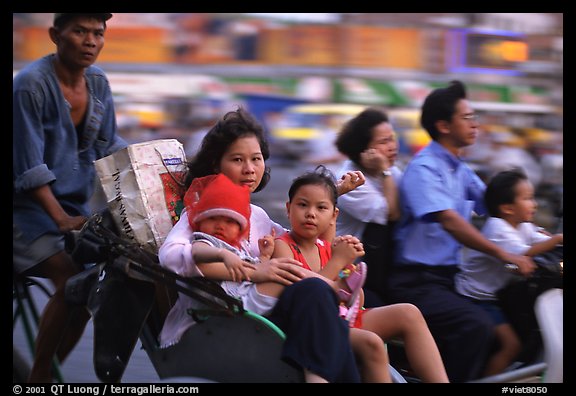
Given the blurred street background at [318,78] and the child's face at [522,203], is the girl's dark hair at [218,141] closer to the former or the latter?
the child's face at [522,203]

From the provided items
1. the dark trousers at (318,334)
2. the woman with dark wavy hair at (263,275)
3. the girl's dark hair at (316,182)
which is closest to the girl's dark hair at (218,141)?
the woman with dark wavy hair at (263,275)

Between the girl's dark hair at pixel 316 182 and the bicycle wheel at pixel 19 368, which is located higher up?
the girl's dark hair at pixel 316 182

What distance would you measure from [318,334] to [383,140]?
1.16 meters

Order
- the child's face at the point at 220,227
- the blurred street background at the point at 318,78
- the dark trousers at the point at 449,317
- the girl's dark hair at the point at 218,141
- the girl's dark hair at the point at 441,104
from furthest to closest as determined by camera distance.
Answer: the blurred street background at the point at 318,78 < the girl's dark hair at the point at 441,104 < the dark trousers at the point at 449,317 < the girl's dark hair at the point at 218,141 < the child's face at the point at 220,227

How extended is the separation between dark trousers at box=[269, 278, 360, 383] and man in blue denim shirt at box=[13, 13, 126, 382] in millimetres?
1060

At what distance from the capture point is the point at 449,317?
3.48m

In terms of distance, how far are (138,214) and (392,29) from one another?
22.6ft

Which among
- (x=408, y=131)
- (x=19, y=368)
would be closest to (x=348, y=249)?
(x=19, y=368)

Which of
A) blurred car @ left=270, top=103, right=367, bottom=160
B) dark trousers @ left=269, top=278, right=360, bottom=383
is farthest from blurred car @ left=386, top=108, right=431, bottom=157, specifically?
dark trousers @ left=269, top=278, right=360, bottom=383

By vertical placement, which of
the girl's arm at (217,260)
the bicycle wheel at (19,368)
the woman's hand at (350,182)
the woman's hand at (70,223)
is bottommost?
the bicycle wheel at (19,368)

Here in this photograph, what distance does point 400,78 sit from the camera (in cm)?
1080

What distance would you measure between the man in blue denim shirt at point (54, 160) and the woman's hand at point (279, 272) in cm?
86

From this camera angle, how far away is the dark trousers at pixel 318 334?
9.32ft

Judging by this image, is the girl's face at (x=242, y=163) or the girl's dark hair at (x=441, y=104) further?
the girl's dark hair at (x=441, y=104)
